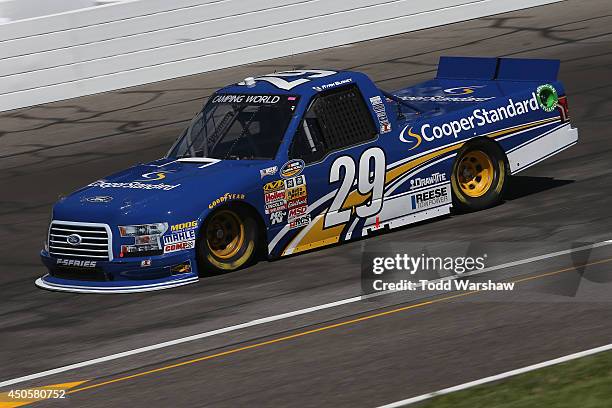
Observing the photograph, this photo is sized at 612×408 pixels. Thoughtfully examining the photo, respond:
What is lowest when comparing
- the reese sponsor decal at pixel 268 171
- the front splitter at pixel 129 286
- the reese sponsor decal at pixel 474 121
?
the front splitter at pixel 129 286

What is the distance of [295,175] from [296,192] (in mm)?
150

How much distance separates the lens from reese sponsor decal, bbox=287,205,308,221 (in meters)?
11.2

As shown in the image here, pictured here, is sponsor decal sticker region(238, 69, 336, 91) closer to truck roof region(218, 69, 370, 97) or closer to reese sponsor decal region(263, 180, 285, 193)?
truck roof region(218, 69, 370, 97)

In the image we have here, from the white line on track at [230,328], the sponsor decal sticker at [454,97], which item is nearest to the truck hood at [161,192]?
the white line on track at [230,328]

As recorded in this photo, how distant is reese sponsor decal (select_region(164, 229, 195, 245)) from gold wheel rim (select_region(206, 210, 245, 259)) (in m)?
0.24

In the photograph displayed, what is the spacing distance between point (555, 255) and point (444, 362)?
107 inches

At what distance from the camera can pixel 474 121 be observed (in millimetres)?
12398

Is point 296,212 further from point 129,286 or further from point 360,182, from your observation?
point 129,286

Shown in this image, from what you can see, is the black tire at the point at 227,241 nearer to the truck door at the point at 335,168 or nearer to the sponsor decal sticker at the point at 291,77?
the truck door at the point at 335,168

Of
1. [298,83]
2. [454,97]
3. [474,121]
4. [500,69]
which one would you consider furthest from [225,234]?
[500,69]

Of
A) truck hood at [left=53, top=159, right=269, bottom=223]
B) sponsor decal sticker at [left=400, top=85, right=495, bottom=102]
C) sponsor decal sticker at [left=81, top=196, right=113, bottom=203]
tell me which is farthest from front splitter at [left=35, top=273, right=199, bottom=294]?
sponsor decal sticker at [left=400, top=85, right=495, bottom=102]

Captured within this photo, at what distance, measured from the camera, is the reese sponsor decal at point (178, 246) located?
34.5 feet

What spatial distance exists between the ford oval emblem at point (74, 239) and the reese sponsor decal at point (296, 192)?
184 centimetres

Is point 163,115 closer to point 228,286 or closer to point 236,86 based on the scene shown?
point 236,86
